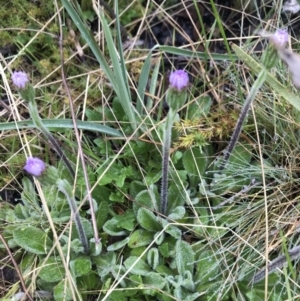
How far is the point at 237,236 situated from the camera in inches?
52.1

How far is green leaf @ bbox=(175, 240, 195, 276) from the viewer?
1339 millimetres

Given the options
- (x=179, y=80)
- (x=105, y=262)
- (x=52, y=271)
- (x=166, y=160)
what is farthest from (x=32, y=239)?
(x=179, y=80)

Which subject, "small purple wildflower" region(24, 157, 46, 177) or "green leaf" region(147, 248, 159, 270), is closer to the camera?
"small purple wildflower" region(24, 157, 46, 177)

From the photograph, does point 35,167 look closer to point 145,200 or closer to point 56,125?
point 56,125

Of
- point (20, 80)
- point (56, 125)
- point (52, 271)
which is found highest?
point (20, 80)

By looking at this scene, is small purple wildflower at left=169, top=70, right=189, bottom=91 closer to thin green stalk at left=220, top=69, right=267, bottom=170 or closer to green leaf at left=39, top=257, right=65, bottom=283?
thin green stalk at left=220, top=69, right=267, bottom=170

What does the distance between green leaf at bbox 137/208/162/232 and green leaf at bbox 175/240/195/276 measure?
10 centimetres

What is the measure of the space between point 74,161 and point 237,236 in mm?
515

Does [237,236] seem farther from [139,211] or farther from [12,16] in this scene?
[12,16]

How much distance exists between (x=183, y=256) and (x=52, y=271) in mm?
343

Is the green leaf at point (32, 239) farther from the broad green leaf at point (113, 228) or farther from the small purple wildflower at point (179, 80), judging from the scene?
the small purple wildflower at point (179, 80)

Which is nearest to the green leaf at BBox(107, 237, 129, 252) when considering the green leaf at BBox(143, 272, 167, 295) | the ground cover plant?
the ground cover plant

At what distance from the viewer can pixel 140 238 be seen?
140cm

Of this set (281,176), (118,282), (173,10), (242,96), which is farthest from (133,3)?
(118,282)
